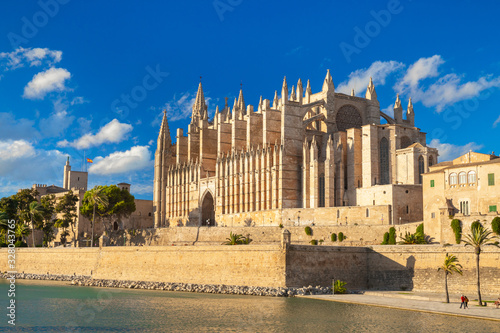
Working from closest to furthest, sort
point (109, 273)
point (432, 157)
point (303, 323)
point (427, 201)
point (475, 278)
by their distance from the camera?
point (303, 323) < point (475, 278) < point (427, 201) < point (109, 273) < point (432, 157)

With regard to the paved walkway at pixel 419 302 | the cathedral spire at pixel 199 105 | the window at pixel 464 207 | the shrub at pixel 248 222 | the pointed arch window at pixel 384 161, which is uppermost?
the cathedral spire at pixel 199 105

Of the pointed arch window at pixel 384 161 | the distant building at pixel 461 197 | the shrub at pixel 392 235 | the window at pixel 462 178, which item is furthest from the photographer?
the pointed arch window at pixel 384 161

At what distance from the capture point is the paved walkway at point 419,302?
27.8 metres

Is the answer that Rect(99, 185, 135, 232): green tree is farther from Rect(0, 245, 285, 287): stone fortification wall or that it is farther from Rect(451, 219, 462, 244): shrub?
Rect(451, 219, 462, 244): shrub

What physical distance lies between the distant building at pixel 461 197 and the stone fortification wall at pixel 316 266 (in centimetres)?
347

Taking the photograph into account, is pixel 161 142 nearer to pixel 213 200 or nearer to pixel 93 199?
pixel 213 200

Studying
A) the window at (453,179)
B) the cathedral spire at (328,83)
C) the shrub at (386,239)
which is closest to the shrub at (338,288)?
the shrub at (386,239)

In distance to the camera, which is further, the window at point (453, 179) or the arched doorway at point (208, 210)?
the arched doorway at point (208, 210)

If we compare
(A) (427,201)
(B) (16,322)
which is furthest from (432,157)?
(B) (16,322)

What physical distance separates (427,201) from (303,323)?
1866 cm

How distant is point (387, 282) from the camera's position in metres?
38.3

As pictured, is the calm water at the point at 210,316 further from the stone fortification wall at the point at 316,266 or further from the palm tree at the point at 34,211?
the palm tree at the point at 34,211

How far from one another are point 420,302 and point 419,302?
52mm

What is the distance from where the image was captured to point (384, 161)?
55938mm
